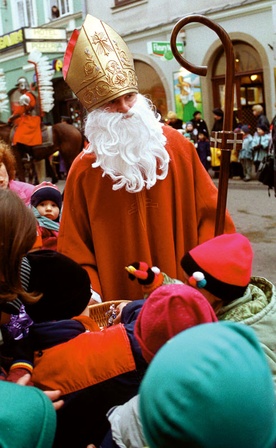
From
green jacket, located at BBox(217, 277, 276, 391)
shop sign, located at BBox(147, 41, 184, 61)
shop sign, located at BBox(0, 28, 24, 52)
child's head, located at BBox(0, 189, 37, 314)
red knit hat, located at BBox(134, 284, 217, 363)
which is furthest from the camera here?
shop sign, located at BBox(0, 28, 24, 52)

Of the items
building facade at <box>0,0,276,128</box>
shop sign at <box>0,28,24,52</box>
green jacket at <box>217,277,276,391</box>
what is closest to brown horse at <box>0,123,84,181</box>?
building facade at <box>0,0,276,128</box>

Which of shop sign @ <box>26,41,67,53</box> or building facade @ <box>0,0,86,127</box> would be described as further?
building facade @ <box>0,0,86,127</box>

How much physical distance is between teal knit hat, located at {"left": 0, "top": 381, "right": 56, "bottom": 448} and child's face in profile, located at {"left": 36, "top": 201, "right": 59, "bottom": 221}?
2218 mm

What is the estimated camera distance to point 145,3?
1568 centimetres

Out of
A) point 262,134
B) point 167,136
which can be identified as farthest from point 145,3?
point 167,136

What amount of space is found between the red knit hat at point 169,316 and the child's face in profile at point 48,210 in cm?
205

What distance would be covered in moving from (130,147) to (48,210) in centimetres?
97

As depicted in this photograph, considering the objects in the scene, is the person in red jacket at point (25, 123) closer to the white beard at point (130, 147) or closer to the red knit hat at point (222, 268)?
the white beard at point (130, 147)

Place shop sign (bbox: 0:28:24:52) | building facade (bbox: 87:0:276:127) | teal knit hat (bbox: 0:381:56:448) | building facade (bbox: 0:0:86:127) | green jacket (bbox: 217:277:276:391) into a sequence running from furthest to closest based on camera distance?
shop sign (bbox: 0:28:24:52)
building facade (bbox: 0:0:86:127)
building facade (bbox: 87:0:276:127)
green jacket (bbox: 217:277:276:391)
teal knit hat (bbox: 0:381:56:448)

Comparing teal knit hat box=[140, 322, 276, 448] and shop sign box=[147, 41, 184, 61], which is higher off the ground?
shop sign box=[147, 41, 184, 61]

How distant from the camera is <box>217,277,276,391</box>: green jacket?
5.76ft

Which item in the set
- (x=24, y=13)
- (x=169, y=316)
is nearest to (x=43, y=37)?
(x=24, y=13)

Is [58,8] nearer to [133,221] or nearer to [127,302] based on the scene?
[133,221]

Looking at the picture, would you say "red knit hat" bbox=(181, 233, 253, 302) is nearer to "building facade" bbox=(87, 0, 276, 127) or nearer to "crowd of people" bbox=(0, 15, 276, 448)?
"crowd of people" bbox=(0, 15, 276, 448)
